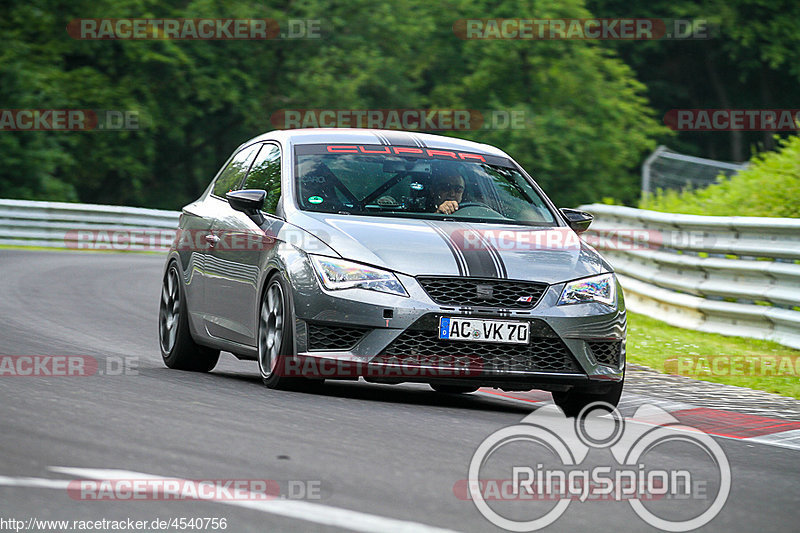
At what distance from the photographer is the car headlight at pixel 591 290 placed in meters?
8.44

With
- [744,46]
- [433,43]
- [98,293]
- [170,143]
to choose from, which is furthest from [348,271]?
[744,46]

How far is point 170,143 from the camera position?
4919cm

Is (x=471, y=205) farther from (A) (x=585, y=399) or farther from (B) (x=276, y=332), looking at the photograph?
(B) (x=276, y=332)

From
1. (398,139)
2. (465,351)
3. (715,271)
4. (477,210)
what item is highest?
(398,139)

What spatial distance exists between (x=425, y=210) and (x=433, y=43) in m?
44.0

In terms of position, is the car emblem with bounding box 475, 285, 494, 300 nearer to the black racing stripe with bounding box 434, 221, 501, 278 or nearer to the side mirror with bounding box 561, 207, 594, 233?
the black racing stripe with bounding box 434, 221, 501, 278

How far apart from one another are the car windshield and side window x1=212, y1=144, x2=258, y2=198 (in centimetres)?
88

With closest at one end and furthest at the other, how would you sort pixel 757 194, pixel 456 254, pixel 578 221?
pixel 456 254, pixel 578 221, pixel 757 194

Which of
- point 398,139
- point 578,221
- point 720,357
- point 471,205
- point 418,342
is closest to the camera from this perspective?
point 418,342

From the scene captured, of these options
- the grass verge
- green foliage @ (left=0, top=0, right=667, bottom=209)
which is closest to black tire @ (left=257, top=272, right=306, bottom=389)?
the grass verge

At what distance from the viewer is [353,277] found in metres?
8.26

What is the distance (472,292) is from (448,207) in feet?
4.20

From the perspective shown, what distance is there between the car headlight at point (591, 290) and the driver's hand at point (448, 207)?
1.15m

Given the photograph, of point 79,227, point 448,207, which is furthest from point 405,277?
point 79,227
